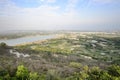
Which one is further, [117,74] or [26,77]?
[117,74]

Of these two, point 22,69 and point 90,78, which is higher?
point 22,69

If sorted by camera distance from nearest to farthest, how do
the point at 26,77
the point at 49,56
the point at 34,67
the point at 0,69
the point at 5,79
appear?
the point at 5,79 < the point at 26,77 < the point at 0,69 < the point at 34,67 < the point at 49,56

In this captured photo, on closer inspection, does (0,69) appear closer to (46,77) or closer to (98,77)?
(46,77)

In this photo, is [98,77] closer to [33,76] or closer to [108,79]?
[108,79]

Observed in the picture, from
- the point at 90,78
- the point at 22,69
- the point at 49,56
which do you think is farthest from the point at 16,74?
the point at 49,56

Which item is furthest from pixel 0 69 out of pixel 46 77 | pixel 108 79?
pixel 108 79

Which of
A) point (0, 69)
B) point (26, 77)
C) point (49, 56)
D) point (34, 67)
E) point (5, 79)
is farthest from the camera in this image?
point (49, 56)

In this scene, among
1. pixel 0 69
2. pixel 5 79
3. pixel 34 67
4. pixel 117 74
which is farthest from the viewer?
pixel 34 67

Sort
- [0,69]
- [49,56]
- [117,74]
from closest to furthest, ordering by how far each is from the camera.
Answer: [0,69]
[117,74]
[49,56]

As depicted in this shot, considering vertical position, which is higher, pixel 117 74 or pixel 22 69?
pixel 22 69
